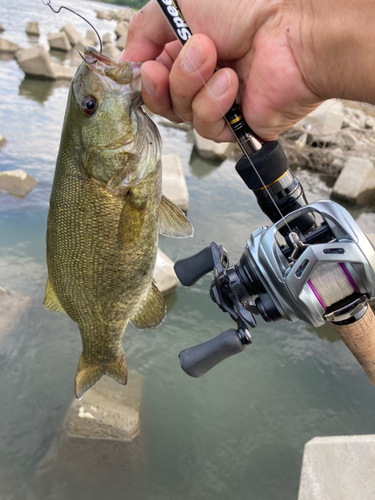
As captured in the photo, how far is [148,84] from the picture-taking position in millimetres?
1528

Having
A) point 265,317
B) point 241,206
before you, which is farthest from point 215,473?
point 241,206

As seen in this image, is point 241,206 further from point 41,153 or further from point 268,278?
point 268,278

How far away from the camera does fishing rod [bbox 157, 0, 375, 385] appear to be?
1.37m

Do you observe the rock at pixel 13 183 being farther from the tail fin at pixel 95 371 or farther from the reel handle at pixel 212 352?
the reel handle at pixel 212 352

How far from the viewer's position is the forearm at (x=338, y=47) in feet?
3.98

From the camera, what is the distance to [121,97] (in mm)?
1562

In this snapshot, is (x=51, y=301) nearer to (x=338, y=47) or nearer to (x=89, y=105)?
(x=89, y=105)

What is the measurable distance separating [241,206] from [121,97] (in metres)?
5.54

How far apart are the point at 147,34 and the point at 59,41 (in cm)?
1940

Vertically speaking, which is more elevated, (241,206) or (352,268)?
(352,268)

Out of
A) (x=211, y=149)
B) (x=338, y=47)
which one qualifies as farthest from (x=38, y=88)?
(x=338, y=47)

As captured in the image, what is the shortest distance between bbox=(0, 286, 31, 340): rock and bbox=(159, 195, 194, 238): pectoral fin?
8.77ft

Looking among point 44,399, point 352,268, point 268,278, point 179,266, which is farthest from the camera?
point 44,399

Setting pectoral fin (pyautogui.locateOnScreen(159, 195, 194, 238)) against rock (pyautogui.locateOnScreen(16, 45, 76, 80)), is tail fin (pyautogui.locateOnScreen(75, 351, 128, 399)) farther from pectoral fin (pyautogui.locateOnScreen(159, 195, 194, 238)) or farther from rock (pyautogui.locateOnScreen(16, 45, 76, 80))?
rock (pyautogui.locateOnScreen(16, 45, 76, 80))
